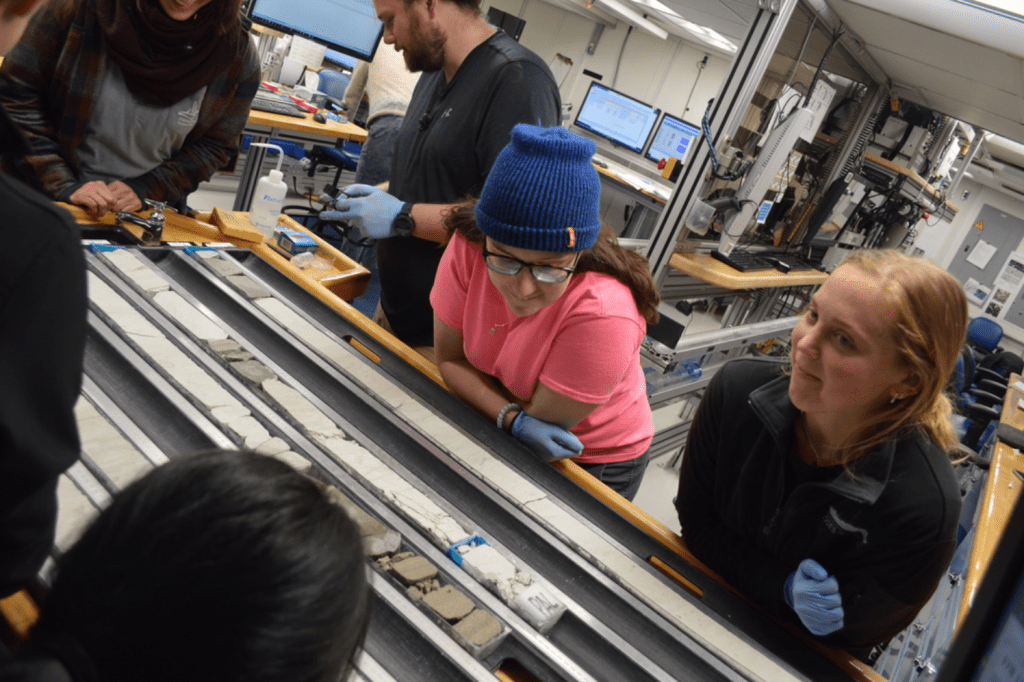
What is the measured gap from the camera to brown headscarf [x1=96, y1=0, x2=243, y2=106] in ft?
5.87

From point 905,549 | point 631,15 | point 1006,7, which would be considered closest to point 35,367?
point 905,549

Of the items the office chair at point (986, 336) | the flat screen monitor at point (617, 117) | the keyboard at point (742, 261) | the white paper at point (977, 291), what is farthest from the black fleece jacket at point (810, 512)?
the white paper at point (977, 291)

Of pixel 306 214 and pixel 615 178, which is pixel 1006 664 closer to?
pixel 306 214

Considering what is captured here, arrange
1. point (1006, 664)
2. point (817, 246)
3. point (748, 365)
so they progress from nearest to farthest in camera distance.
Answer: point (1006, 664) → point (748, 365) → point (817, 246)

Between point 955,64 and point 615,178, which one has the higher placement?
point 955,64

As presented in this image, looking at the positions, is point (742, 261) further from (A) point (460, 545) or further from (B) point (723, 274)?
(A) point (460, 545)

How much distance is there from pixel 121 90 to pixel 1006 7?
283 centimetres

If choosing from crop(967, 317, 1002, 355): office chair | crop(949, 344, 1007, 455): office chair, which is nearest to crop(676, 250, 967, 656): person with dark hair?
crop(949, 344, 1007, 455): office chair

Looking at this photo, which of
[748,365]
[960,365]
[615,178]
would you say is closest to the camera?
[748,365]

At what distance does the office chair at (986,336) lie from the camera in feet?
22.6

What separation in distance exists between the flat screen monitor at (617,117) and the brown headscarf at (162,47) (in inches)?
242

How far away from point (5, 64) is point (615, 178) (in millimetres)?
5109

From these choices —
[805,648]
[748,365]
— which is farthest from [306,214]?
[805,648]

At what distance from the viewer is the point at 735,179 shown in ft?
11.0
